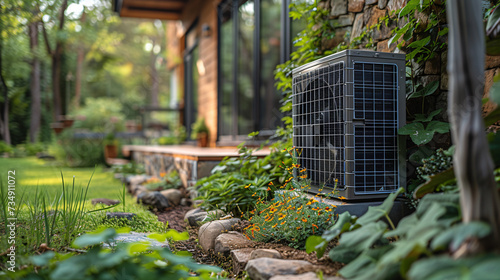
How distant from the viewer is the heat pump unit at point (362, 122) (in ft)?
7.09

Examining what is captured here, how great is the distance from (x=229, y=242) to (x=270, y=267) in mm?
619

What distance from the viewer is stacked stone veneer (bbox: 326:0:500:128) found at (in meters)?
2.32

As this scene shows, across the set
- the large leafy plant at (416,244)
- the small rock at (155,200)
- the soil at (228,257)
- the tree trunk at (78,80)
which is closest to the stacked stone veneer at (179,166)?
the small rock at (155,200)

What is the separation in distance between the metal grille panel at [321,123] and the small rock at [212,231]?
0.62m

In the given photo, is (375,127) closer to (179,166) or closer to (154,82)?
(179,166)

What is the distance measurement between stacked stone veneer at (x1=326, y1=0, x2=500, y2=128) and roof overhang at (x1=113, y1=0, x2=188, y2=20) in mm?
5923

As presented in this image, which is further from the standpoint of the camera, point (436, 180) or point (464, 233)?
point (436, 180)

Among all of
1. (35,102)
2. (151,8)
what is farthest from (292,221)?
(35,102)

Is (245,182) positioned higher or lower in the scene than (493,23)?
lower

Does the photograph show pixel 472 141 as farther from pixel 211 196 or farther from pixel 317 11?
pixel 317 11

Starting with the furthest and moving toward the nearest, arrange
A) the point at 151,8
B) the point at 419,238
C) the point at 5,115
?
the point at 151,8 → the point at 5,115 → the point at 419,238

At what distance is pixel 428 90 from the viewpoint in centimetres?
232

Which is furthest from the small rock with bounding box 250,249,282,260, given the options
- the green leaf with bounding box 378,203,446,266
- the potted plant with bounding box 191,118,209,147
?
the potted plant with bounding box 191,118,209,147

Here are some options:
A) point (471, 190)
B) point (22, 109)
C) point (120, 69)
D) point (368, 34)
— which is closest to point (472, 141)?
point (471, 190)
